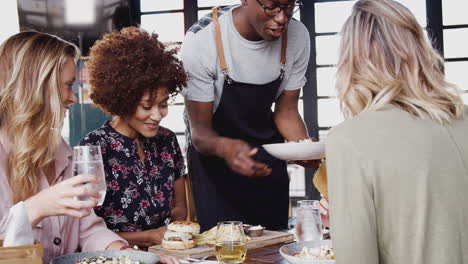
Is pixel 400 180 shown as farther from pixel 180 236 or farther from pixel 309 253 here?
pixel 180 236

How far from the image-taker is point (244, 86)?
2826 millimetres

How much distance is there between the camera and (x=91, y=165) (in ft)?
5.15

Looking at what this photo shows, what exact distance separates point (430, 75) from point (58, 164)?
4.37ft

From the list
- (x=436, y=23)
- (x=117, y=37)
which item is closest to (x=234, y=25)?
(x=117, y=37)

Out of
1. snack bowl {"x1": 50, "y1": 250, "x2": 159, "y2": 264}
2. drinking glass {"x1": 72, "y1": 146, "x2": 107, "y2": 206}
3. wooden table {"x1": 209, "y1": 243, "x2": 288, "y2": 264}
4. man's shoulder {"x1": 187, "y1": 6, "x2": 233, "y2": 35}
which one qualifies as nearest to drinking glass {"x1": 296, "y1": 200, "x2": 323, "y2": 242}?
wooden table {"x1": 209, "y1": 243, "x2": 288, "y2": 264}

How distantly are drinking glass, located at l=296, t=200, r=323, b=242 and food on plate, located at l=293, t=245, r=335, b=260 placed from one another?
207 millimetres

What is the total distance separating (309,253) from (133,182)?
1011 mm

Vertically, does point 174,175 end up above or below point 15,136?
below

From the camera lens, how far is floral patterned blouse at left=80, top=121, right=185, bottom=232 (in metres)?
2.45

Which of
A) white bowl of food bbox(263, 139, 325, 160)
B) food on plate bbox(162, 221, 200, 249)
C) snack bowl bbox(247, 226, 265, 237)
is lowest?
snack bowl bbox(247, 226, 265, 237)

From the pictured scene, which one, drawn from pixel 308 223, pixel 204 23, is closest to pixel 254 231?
pixel 308 223

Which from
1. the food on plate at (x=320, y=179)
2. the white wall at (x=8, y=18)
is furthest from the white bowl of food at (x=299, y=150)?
the white wall at (x=8, y=18)

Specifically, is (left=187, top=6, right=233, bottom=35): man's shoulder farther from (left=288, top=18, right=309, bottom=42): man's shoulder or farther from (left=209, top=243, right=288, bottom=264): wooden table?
(left=209, top=243, right=288, bottom=264): wooden table

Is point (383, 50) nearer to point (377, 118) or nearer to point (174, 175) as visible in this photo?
point (377, 118)
